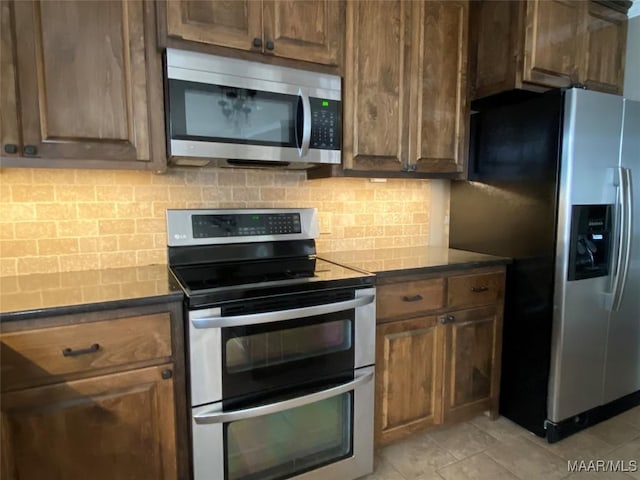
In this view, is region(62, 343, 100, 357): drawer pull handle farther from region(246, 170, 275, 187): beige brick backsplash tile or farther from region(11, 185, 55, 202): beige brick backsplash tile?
region(246, 170, 275, 187): beige brick backsplash tile

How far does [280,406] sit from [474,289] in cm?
Answer: 118

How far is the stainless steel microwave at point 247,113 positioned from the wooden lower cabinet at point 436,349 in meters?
0.76

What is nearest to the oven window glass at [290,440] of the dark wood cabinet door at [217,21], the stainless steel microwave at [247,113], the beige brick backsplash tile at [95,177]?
the stainless steel microwave at [247,113]

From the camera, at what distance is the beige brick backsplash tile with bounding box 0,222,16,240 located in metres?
1.59

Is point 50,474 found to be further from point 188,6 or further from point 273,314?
point 188,6

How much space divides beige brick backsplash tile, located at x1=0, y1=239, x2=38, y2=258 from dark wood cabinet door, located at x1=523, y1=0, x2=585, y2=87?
2398 mm

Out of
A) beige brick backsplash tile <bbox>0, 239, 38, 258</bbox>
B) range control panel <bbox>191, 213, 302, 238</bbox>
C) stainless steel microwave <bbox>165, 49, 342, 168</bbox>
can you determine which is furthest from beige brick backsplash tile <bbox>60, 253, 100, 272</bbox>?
stainless steel microwave <bbox>165, 49, 342, 168</bbox>

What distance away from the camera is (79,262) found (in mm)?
1736

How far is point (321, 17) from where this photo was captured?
1754mm

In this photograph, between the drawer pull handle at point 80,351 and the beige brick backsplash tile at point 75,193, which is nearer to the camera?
the drawer pull handle at point 80,351

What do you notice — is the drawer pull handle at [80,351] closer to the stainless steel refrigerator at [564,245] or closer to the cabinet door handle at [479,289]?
the cabinet door handle at [479,289]

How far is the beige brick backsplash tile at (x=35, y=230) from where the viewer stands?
5.32 ft

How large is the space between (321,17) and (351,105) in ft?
1.31

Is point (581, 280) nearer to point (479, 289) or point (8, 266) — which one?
point (479, 289)
